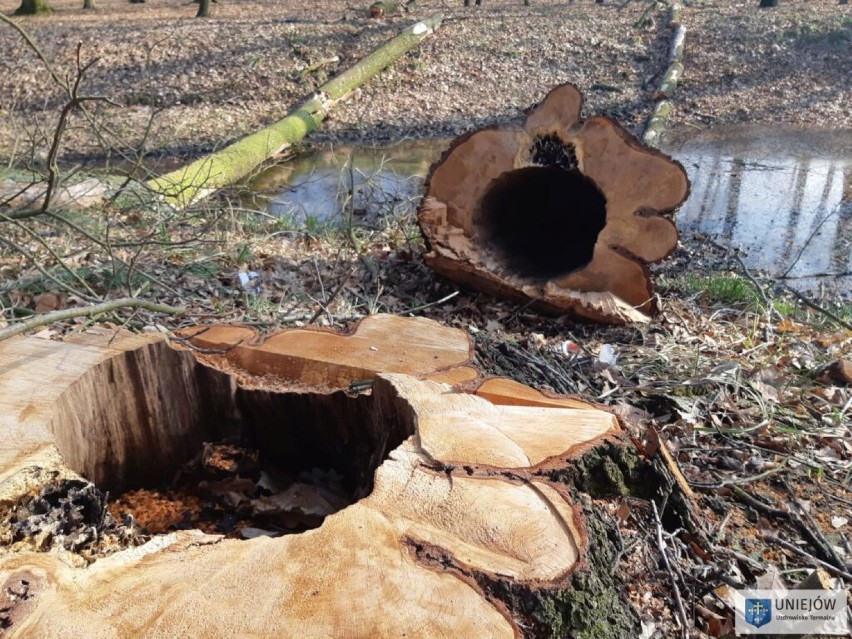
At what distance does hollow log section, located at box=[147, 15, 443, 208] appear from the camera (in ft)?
21.2

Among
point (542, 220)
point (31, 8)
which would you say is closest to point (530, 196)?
point (542, 220)

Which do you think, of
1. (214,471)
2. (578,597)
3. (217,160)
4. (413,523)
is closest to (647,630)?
(578,597)

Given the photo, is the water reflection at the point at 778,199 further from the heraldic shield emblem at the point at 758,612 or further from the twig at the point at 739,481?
the heraldic shield emblem at the point at 758,612

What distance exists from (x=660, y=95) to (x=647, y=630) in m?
11.2

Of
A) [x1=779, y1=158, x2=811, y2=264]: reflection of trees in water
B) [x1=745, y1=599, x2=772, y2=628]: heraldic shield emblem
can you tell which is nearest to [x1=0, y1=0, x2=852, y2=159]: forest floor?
[x1=779, y1=158, x2=811, y2=264]: reflection of trees in water

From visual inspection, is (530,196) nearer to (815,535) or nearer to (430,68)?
(815,535)

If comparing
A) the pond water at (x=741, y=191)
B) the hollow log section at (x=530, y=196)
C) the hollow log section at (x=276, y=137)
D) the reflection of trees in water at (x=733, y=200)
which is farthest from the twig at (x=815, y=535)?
the reflection of trees in water at (x=733, y=200)

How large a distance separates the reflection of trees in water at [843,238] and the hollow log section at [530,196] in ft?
8.33

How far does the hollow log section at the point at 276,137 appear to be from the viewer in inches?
255

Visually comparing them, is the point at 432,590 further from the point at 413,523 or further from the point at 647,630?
the point at 647,630

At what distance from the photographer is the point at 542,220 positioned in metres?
5.05

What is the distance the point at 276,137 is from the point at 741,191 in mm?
5832

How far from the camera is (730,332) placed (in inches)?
163

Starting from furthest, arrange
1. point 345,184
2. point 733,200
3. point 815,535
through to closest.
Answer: point 733,200, point 345,184, point 815,535
